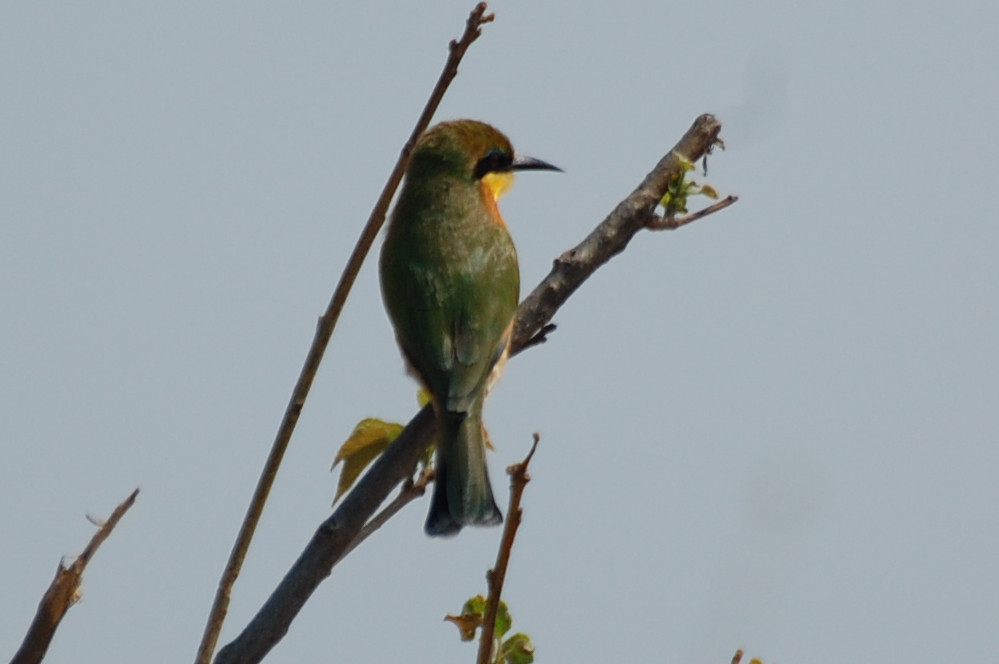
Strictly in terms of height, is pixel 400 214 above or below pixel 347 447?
above

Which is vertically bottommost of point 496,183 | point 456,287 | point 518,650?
point 518,650

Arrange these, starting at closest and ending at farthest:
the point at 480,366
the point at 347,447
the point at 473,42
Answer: the point at 473,42
the point at 347,447
the point at 480,366

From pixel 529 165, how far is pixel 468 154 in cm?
29

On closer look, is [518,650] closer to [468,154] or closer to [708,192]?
[708,192]

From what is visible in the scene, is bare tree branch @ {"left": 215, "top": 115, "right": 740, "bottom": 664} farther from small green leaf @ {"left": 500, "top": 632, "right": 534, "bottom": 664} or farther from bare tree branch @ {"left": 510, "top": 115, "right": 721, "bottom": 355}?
small green leaf @ {"left": 500, "top": 632, "right": 534, "bottom": 664}

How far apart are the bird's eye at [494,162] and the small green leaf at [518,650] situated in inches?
111

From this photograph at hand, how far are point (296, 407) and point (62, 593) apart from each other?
47cm

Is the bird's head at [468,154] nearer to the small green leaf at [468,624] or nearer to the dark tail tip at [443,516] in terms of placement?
the dark tail tip at [443,516]

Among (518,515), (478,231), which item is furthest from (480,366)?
(518,515)

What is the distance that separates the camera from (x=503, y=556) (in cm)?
184

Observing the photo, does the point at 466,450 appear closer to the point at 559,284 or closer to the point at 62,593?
the point at 559,284

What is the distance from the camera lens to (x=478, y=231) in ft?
14.3

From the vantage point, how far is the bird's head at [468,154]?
4688 millimetres

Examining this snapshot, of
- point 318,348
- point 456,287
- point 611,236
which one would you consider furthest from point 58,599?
point 456,287
